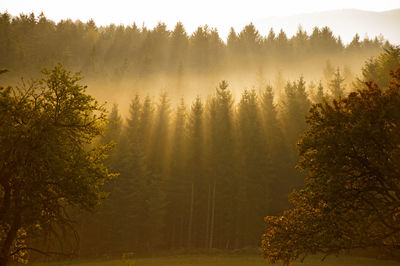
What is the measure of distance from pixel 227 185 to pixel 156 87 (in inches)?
2321

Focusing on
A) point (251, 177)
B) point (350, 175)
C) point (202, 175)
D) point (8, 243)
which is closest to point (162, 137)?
point (202, 175)

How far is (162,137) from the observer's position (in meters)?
53.0

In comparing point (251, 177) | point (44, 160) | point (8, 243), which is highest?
point (251, 177)

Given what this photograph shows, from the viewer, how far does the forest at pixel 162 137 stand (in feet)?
38.5

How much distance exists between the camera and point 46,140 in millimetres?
11430

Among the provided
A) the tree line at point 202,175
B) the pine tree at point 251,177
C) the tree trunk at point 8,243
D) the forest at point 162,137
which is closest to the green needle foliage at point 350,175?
the forest at point 162,137

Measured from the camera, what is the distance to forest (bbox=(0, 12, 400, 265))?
11.7 meters

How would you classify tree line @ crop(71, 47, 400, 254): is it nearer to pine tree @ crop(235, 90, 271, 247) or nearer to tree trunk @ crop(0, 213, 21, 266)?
pine tree @ crop(235, 90, 271, 247)

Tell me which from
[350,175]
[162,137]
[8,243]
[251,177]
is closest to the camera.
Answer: [8,243]

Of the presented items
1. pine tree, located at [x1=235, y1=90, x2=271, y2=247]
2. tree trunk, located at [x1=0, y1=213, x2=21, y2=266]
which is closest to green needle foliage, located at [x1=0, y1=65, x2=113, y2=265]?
tree trunk, located at [x1=0, y1=213, x2=21, y2=266]

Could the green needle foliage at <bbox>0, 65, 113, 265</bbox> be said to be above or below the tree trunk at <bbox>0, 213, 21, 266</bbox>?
above

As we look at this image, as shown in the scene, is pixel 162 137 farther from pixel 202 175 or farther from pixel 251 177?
pixel 251 177

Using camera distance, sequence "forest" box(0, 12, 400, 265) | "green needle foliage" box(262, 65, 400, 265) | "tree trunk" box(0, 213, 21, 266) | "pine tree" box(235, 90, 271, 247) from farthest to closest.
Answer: "pine tree" box(235, 90, 271, 247)
"forest" box(0, 12, 400, 265)
"green needle foliage" box(262, 65, 400, 265)
"tree trunk" box(0, 213, 21, 266)

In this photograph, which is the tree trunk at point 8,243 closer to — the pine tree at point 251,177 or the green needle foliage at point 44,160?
the green needle foliage at point 44,160
